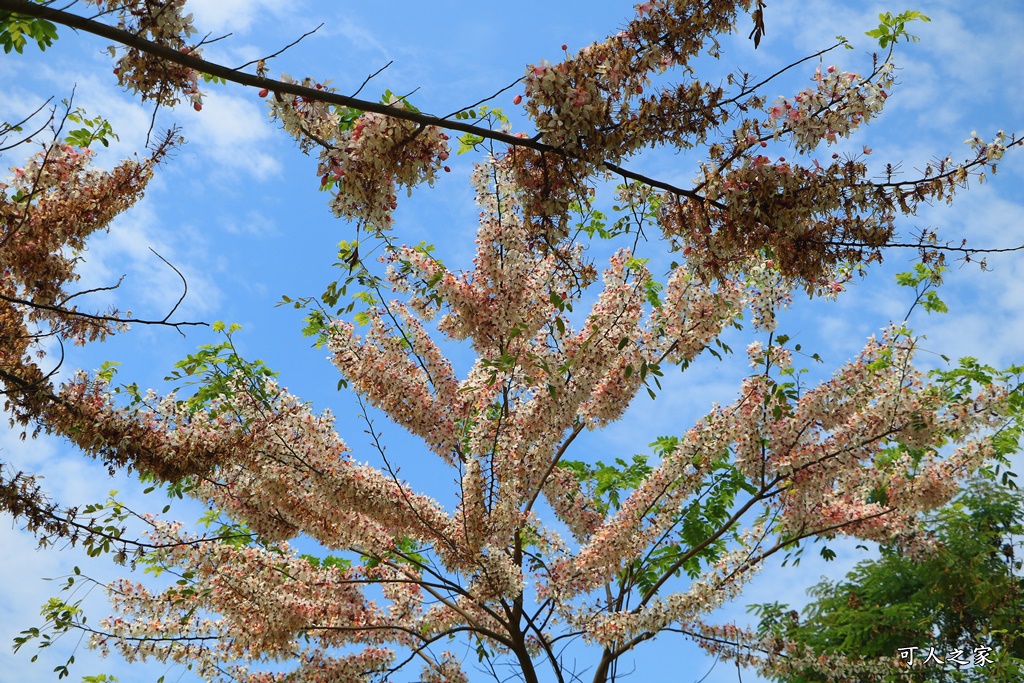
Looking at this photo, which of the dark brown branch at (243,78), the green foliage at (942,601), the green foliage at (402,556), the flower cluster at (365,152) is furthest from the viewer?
the green foliage at (942,601)

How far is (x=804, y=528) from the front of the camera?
6.82 meters

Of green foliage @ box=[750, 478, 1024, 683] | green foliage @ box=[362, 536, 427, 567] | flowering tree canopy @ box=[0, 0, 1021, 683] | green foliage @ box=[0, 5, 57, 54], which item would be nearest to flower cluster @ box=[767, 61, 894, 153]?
flowering tree canopy @ box=[0, 0, 1021, 683]

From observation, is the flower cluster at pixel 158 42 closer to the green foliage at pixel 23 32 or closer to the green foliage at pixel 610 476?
the green foliage at pixel 23 32

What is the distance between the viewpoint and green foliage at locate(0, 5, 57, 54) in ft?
14.0

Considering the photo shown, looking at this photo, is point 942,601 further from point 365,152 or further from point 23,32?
point 23,32

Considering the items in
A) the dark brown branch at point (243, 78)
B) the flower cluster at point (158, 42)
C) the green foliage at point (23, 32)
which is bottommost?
the dark brown branch at point (243, 78)

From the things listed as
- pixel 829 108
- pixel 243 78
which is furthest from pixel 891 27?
pixel 243 78

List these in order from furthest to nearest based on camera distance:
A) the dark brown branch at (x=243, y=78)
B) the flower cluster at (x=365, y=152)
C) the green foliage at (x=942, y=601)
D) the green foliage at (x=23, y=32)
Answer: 1. the green foliage at (x=942, y=601)
2. the green foliage at (x=23, y=32)
3. the flower cluster at (x=365, y=152)
4. the dark brown branch at (x=243, y=78)

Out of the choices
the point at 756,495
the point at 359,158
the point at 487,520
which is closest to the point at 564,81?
the point at 359,158

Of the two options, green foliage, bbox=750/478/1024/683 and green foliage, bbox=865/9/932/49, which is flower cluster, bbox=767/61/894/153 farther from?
green foliage, bbox=750/478/1024/683

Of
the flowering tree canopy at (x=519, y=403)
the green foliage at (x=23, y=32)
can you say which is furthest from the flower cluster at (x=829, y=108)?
the green foliage at (x=23, y=32)

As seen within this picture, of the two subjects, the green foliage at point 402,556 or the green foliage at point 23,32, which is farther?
the green foliage at point 402,556

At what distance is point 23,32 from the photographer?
4.44 meters

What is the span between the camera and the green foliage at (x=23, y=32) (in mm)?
4281
